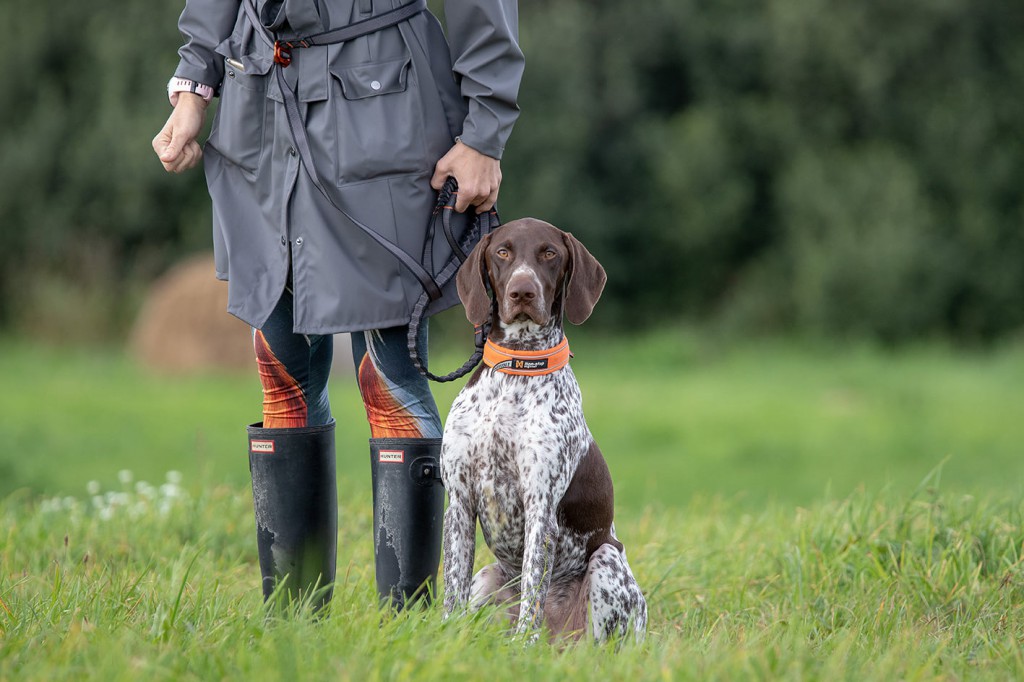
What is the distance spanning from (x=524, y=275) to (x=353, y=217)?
0.50m

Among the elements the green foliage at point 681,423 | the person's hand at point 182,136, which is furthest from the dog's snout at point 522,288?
the green foliage at point 681,423

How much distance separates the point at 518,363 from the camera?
131 inches

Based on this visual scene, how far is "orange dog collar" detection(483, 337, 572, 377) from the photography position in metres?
3.33

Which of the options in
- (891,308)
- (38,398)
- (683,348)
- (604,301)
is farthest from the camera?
(604,301)

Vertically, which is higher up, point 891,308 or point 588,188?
point 588,188

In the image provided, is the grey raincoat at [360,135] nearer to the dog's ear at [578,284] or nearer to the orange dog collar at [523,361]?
the orange dog collar at [523,361]

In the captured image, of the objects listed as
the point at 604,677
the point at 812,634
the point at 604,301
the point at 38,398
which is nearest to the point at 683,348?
the point at 604,301

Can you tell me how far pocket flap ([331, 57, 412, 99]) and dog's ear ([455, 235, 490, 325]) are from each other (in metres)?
0.51

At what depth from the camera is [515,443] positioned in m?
3.26

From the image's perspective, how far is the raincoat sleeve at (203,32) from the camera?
11.2 feet

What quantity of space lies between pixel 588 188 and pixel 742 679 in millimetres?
16290

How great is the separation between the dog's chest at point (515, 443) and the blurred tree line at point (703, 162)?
12739 millimetres

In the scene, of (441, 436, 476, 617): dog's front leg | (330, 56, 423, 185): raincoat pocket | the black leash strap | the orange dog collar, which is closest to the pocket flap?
(330, 56, 423, 185): raincoat pocket

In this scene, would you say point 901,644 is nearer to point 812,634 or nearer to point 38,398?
point 812,634
